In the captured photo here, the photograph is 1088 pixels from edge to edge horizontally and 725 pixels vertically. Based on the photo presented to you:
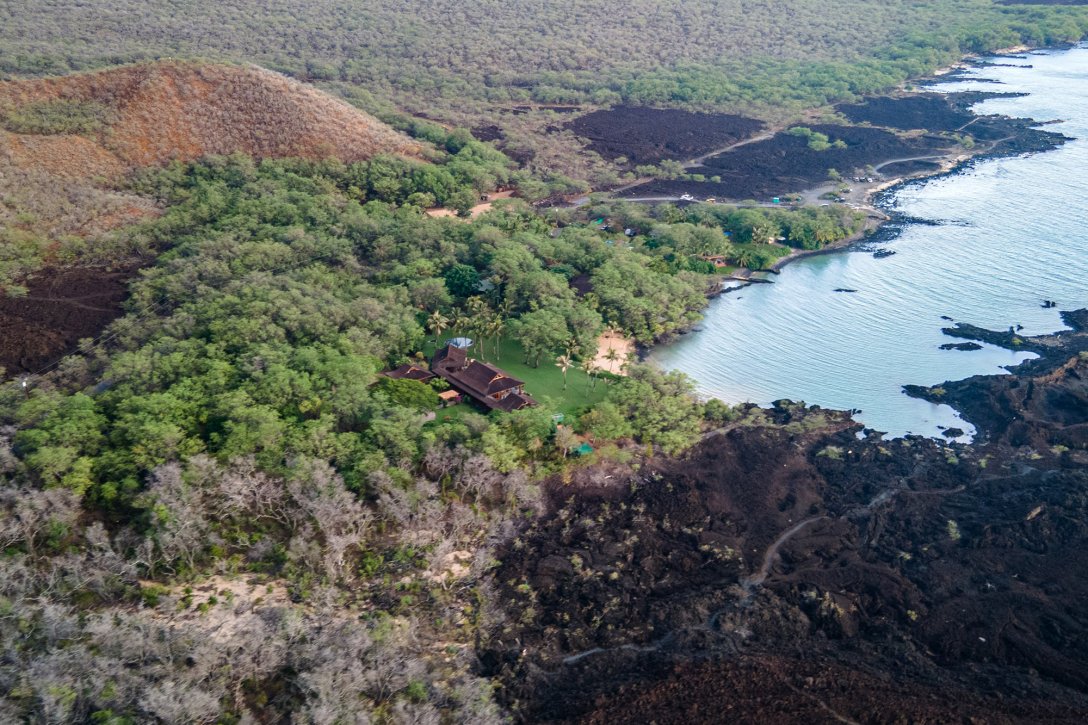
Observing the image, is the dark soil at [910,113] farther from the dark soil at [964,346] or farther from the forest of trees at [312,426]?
the dark soil at [964,346]

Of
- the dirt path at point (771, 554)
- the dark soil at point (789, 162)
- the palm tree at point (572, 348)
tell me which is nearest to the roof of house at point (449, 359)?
the palm tree at point (572, 348)

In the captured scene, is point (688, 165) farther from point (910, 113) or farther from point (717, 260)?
point (910, 113)

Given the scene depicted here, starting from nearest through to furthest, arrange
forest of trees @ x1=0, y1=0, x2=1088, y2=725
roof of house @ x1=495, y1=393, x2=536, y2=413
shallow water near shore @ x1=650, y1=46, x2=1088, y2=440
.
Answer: forest of trees @ x1=0, y1=0, x2=1088, y2=725
roof of house @ x1=495, y1=393, x2=536, y2=413
shallow water near shore @ x1=650, y1=46, x2=1088, y2=440

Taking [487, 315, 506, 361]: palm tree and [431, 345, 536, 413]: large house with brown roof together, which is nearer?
[431, 345, 536, 413]: large house with brown roof

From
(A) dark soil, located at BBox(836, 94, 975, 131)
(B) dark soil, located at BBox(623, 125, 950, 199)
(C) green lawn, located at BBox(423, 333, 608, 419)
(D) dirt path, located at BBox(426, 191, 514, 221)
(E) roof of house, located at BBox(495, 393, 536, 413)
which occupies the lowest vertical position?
(D) dirt path, located at BBox(426, 191, 514, 221)

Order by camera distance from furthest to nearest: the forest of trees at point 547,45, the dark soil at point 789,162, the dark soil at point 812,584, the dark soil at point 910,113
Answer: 1. the forest of trees at point 547,45
2. the dark soil at point 910,113
3. the dark soil at point 789,162
4. the dark soil at point 812,584

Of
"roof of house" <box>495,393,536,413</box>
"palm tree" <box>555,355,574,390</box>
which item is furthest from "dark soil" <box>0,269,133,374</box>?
"palm tree" <box>555,355,574,390</box>

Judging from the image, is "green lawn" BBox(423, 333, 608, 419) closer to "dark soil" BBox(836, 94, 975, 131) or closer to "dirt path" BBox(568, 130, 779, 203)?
"dirt path" BBox(568, 130, 779, 203)

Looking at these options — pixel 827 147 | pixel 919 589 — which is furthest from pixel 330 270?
pixel 827 147
